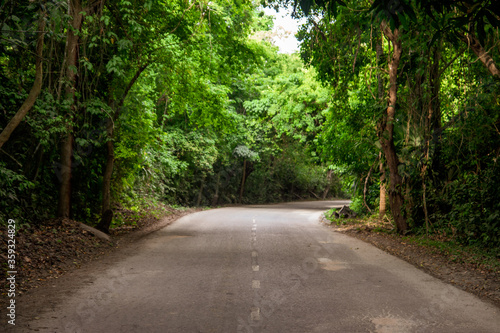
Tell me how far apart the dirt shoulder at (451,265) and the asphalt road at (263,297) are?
430 millimetres

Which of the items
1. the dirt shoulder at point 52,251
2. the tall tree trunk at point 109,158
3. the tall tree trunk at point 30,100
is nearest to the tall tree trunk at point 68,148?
the dirt shoulder at point 52,251

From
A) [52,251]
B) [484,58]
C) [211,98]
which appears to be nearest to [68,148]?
[52,251]

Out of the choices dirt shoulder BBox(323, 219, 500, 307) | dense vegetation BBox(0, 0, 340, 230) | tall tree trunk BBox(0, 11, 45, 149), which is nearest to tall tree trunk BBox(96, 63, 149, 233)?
dense vegetation BBox(0, 0, 340, 230)

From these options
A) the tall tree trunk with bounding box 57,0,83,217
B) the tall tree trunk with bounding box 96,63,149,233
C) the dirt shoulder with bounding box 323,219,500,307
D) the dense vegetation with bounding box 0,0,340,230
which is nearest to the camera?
the dirt shoulder with bounding box 323,219,500,307

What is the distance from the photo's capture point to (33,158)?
11.7 meters

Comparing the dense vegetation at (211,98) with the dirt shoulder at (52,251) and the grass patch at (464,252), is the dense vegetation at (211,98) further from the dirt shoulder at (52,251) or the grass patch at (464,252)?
the dirt shoulder at (52,251)

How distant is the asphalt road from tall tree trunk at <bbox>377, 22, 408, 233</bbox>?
419 centimetres

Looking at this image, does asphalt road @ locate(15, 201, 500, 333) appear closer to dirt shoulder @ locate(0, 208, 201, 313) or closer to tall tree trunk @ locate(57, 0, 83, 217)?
dirt shoulder @ locate(0, 208, 201, 313)

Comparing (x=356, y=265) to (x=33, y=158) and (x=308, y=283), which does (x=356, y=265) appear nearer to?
(x=308, y=283)

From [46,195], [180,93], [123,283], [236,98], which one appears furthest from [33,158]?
[236,98]

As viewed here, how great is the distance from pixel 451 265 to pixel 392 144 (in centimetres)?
612

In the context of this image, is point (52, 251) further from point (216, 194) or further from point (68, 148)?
point (216, 194)

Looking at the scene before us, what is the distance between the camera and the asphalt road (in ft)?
17.9

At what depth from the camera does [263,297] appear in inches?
266
